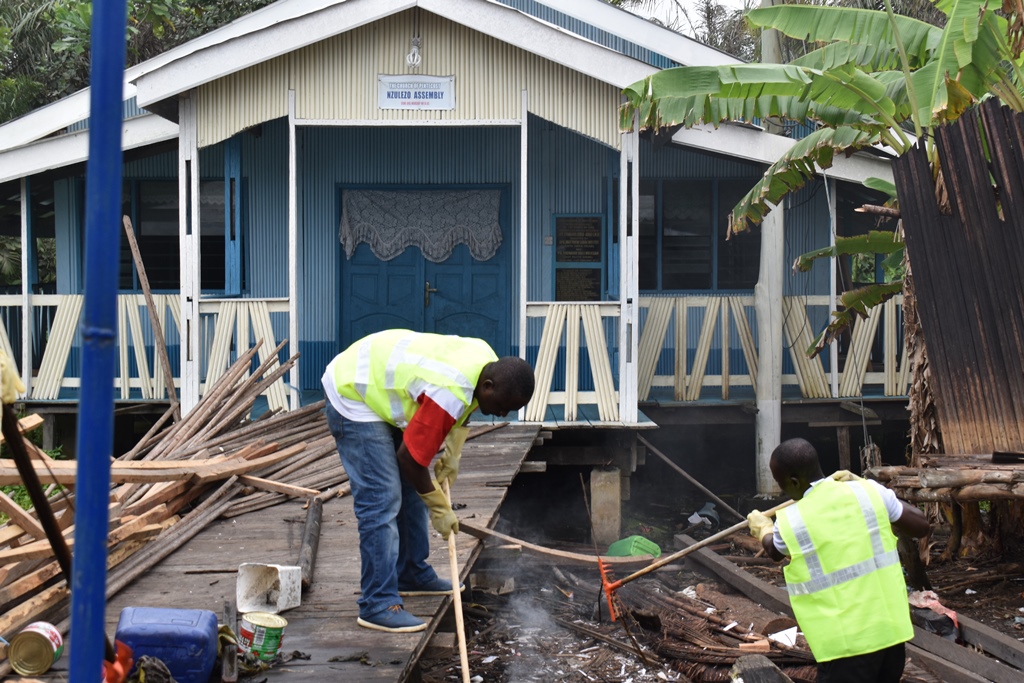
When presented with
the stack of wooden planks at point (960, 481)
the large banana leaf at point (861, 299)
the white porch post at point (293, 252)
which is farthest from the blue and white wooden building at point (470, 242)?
the stack of wooden planks at point (960, 481)

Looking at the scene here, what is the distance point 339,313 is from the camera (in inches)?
469

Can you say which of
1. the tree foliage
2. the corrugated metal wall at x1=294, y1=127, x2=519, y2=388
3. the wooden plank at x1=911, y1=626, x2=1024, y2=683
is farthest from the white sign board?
the tree foliage

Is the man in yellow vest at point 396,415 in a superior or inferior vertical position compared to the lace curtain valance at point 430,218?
inferior

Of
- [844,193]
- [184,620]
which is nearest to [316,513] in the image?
[184,620]

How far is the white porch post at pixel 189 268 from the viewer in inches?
374

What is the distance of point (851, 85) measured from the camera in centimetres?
752

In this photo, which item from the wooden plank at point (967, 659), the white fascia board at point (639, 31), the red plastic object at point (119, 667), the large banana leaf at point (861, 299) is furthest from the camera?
the white fascia board at point (639, 31)

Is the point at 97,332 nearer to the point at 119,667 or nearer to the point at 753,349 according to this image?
the point at 119,667

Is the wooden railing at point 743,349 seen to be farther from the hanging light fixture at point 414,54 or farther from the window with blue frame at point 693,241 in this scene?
the hanging light fixture at point 414,54

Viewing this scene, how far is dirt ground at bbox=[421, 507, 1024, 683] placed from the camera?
5.91 metres

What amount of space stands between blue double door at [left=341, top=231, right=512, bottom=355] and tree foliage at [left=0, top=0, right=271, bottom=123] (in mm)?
7102

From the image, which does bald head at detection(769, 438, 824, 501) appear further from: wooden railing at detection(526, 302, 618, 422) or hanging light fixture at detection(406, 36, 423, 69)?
hanging light fixture at detection(406, 36, 423, 69)

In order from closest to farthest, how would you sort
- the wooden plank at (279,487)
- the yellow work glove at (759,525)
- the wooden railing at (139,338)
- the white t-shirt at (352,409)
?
the yellow work glove at (759,525)
the white t-shirt at (352,409)
the wooden plank at (279,487)
the wooden railing at (139,338)

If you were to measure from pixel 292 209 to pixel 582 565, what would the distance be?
14.1 ft
